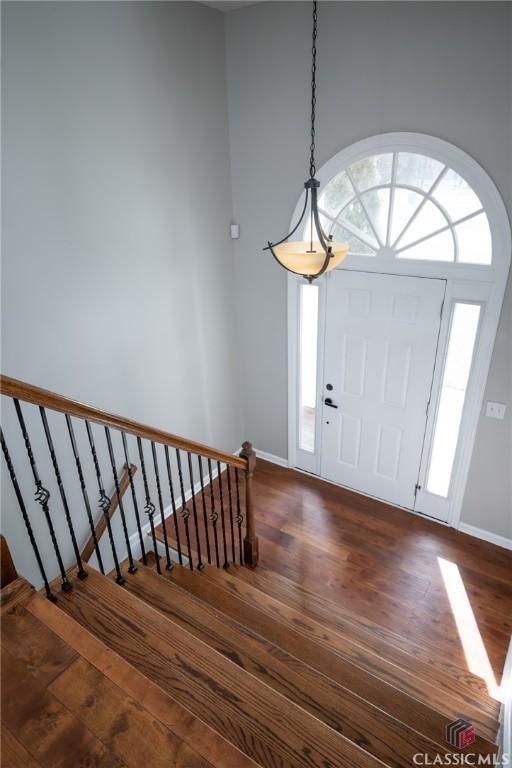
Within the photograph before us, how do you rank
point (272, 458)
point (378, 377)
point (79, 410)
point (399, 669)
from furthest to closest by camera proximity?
1. point (272, 458)
2. point (378, 377)
3. point (399, 669)
4. point (79, 410)

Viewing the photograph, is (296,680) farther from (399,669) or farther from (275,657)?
(399,669)

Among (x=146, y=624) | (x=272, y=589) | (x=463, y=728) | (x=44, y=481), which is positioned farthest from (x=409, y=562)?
(x=44, y=481)

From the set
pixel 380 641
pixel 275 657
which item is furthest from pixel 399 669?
pixel 275 657

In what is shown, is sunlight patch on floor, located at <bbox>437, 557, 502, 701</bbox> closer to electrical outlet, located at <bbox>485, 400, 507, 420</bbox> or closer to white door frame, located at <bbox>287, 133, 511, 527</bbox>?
white door frame, located at <bbox>287, 133, 511, 527</bbox>

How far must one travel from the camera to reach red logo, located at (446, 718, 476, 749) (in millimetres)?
1976

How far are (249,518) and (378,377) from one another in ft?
5.41

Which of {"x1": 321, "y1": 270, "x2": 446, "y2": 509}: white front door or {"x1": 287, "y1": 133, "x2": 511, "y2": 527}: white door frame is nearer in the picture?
{"x1": 287, "y1": 133, "x2": 511, "y2": 527}: white door frame

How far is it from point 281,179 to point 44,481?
298cm

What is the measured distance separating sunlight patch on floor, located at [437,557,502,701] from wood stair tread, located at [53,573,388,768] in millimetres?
1714

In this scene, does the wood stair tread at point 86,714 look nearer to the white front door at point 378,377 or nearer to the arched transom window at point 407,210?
the white front door at point 378,377

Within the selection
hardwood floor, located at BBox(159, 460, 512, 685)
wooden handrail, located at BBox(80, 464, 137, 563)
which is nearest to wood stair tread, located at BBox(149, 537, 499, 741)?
hardwood floor, located at BBox(159, 460, 512, 685)

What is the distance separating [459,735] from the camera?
6.59 ft

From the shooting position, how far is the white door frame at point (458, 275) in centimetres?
306

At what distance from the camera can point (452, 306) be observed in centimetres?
341
